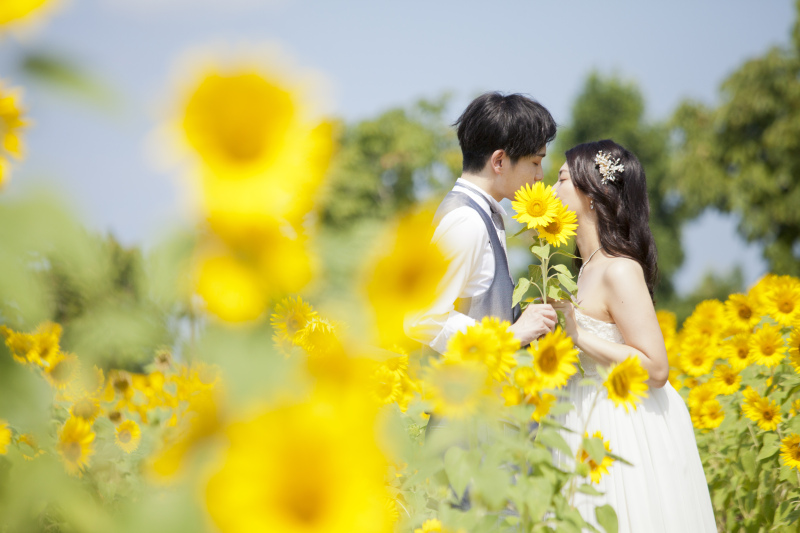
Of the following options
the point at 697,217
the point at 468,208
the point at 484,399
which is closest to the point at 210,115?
the point at 484,399

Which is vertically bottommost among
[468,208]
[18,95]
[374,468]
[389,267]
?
[374,468]

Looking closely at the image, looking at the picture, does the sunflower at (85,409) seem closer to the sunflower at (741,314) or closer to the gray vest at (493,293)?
the gray vest at (493,293)

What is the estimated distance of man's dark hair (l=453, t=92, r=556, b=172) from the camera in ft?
8.16

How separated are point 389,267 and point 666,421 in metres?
2.49

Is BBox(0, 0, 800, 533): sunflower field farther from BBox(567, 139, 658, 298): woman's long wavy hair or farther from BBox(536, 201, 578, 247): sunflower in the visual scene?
BBox(567, 139, 658, 298): woman's long wavy hair

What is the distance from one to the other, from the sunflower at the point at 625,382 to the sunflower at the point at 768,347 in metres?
1.85

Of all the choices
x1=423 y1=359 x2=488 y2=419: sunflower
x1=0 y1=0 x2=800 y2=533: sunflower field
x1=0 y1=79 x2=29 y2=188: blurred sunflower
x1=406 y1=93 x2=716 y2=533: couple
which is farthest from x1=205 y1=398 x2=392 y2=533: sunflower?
x1=406 y1=93 x2=716 y2=533: couple

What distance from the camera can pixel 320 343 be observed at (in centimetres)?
42

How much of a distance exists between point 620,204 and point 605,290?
387 mm

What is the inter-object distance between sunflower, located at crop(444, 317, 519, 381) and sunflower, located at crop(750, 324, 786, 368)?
2.21 meters

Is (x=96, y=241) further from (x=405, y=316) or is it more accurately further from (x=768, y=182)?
(x=768, y=182)

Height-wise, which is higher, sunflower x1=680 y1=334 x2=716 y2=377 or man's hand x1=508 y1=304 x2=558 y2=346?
sunflower x1=680 y1=334 x2=716 y2=377

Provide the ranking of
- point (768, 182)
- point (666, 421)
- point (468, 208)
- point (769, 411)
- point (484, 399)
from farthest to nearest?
point (768, 182), point (769, 411), point (666, 421), point (468, 208), point (484, 399)

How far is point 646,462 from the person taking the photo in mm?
2469
